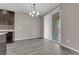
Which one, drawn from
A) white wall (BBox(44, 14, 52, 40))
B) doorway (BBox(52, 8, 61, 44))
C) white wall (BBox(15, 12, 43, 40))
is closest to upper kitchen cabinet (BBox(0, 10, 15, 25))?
white wall (BBox(15, 12, 43, 40))

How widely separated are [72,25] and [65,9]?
68 cm

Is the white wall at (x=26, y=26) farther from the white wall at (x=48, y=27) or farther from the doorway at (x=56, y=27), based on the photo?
the doorway at (x=56, y=27)

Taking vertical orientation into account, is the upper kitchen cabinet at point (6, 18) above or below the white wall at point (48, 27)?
above

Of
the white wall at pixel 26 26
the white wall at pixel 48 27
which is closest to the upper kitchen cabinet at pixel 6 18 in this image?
the white wall at pixel 26 26

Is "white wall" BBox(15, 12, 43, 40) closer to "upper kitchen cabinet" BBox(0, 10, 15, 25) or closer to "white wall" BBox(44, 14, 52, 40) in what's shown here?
"upper kitchen cabinet" BBox(0, 10, 15, 25)

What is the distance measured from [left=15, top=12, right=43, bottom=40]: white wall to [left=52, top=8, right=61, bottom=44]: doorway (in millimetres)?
823

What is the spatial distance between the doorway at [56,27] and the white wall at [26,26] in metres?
0.82

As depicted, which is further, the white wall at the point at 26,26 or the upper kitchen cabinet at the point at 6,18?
the upper kitchen cabinet at the point at 6,18

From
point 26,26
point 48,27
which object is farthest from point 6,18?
point 48,27

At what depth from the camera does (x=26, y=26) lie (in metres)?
2.80

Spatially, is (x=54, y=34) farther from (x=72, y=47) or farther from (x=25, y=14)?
(x=25, y=14)

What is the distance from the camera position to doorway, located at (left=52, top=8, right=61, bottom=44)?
347cm

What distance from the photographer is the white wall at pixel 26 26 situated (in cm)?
276

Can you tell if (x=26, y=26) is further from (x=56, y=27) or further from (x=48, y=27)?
(x=56, y=27)
